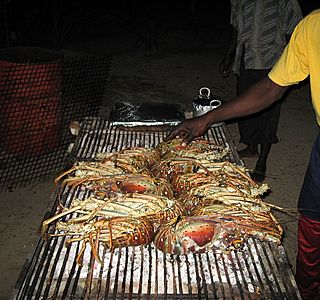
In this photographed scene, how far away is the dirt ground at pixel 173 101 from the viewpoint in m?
4.80

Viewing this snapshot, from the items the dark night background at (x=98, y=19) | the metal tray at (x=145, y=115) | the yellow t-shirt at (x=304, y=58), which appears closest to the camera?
the yellow t-shirt at (x=304, y=58)

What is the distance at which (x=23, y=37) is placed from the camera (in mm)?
15758

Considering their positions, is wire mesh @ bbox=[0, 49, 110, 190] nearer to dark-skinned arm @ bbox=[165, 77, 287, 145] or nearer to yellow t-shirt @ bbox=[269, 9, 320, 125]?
dark-skinned arm @ bbox=[165, 77, 287, 145]

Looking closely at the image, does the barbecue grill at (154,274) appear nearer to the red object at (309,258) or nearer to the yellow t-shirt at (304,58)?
the red object at (309,258)

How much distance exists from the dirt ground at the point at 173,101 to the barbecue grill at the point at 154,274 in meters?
0.52

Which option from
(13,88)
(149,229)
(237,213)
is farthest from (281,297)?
(13,88)

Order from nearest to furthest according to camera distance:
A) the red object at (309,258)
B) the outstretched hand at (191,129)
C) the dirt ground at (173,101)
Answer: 1. the red object at (309,258)
2. the outstretched hand at (191,129)
3. the dirt ground at (173,101)

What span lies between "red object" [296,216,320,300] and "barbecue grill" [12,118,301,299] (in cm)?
61

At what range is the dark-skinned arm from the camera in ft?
11.3

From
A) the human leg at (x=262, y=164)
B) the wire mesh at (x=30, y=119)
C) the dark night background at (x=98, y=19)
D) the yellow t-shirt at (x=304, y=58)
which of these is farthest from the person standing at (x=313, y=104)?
the dark night background at (x=98, y=19)

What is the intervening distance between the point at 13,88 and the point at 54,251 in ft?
12.9

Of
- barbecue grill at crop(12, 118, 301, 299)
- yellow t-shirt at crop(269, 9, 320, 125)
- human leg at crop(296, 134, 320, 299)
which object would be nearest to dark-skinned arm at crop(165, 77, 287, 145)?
yellow t-shirt at crop(269, 9, 320, 125)

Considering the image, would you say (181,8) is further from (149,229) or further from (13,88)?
(149,229)

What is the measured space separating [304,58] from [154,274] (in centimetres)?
201
